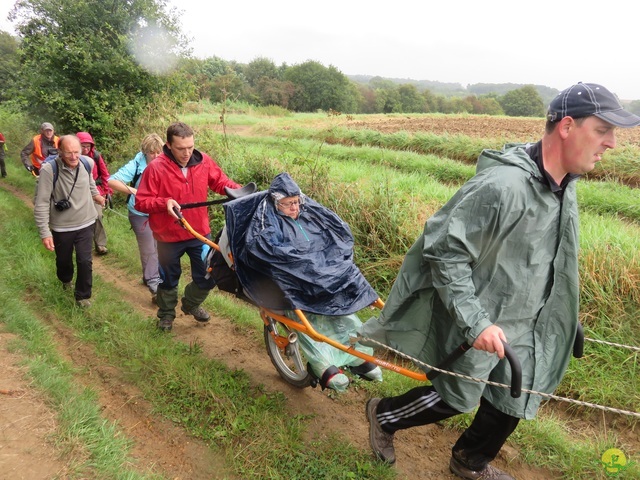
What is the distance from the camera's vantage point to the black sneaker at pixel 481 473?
2.78 metres

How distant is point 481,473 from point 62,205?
461 cm

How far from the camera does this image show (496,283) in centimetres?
212

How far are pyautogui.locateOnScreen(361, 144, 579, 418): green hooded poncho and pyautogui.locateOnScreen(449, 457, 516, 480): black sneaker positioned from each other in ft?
2.45

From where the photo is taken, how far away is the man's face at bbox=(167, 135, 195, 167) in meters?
3.90

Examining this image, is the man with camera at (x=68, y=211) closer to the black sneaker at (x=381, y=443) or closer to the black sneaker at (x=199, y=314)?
the black sneaker at (x=199, y=314)

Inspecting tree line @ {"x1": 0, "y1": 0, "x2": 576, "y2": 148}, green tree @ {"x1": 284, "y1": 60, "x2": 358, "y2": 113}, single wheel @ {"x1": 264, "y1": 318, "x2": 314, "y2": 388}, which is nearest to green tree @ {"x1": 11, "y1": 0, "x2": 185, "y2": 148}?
tree line @ {"x1": 0, "y1": 0, "x2": 576, "y2": 148}

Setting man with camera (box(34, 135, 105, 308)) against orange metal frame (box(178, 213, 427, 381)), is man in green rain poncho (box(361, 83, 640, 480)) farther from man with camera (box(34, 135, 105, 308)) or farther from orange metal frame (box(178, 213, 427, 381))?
man with camera (box(34, 135, 105, 308))

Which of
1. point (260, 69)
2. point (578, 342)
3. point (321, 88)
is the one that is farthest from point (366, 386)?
point (260, 69)

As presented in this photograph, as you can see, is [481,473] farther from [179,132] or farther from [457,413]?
[179,132]

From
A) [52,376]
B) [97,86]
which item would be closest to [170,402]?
[52,376]

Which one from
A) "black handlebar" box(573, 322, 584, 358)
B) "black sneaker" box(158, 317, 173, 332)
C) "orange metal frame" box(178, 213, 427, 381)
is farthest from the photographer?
"black sneaker" box(158, 317, 173, 332)

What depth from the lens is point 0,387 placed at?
3.25m

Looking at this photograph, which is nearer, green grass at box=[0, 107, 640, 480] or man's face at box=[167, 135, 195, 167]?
green grass at box=[0, 107, 640, 480]

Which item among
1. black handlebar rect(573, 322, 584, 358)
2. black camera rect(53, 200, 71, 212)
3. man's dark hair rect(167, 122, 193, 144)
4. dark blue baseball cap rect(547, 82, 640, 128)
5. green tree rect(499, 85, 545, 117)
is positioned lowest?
black handlebar rect(573, 322, 584, 358)
